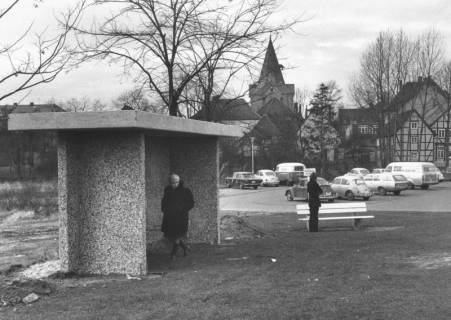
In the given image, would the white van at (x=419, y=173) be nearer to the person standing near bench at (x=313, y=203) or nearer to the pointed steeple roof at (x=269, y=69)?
the person standing near bench at (x=313, y=203)

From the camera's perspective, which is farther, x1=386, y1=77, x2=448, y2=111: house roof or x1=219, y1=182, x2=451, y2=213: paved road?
x1=386, y1=77, x2=448, y2=111: house roof

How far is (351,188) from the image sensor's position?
3297 centimetres

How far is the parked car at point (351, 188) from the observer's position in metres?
32.6

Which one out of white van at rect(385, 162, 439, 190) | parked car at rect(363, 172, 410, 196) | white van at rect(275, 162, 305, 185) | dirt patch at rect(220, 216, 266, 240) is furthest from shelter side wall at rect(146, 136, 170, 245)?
white van at rect(275, 162, 305, 185)

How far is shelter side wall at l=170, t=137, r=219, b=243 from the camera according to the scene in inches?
484

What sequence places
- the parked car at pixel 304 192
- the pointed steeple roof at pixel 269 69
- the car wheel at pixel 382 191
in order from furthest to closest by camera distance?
the car wheel at pixel 382 191 < the parked car at pixel 304 192 < the pointed steeple roof at pixel 269 69

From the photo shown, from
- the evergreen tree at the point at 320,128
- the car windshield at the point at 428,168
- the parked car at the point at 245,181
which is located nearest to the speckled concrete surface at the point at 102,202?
the car windshield at the point at 428,168

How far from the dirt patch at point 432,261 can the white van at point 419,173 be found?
114 ft

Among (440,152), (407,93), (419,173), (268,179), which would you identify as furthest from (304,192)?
(440,152)

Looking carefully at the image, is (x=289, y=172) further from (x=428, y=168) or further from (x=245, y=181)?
(x=428, y=168)

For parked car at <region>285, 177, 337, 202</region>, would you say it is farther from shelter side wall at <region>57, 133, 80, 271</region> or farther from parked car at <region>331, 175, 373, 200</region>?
shelter side wall at <region>57, 133, 80, 271</region>

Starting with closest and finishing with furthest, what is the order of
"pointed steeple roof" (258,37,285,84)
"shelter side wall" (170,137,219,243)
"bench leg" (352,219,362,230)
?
"shelter side wall" (170,137,219,243) → "pointed steeple roof" (258,37,285,84) → "bench leg" (352,219,362,230)

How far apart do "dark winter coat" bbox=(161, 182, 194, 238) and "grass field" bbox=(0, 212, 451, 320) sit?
0.53m

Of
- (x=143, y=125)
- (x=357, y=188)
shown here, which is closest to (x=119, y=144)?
(x=143, y=125)
